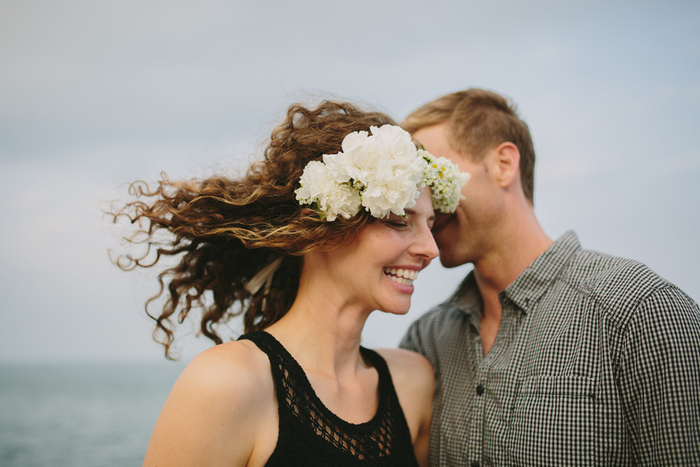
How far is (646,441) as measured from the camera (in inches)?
76.5

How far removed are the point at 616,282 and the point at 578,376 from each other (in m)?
0.48

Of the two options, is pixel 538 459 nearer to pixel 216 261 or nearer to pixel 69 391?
pixel 216 261

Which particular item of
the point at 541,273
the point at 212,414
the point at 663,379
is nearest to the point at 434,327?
the point at 541,273

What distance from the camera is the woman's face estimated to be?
228 cm

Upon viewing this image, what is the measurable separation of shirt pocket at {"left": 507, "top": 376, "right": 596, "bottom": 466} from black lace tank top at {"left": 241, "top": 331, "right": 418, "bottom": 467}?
539 mm

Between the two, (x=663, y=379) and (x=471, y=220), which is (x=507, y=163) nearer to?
(x=471, y=220)

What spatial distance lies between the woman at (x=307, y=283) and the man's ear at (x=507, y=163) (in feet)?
1.57

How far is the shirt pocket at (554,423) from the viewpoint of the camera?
207 cm

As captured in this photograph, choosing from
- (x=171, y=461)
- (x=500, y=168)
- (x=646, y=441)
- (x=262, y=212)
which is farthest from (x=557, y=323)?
(x=171, y=461)

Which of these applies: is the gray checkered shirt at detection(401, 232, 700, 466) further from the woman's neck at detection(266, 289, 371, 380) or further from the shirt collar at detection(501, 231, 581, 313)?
the woman's neck at detection(266, 289, 371, 380)

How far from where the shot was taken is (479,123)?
327 cm

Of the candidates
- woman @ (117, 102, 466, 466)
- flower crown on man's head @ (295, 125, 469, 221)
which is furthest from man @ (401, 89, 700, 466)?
flower crown on man's head @ (295, 125, 469, 221)

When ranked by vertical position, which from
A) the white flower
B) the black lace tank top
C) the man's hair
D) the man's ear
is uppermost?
the man's hair

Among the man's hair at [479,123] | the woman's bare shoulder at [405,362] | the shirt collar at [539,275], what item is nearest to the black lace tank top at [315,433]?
the woman's bare shoulder at [405,362]
